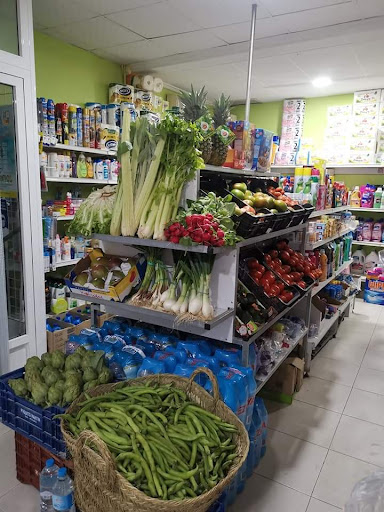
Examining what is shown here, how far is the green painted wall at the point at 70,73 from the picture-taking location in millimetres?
Answer: 4078

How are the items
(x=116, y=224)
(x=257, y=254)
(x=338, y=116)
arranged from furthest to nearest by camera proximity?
1. (x=338, y=116)
2. (x=257, y=254)
3. (x=116, y=224)

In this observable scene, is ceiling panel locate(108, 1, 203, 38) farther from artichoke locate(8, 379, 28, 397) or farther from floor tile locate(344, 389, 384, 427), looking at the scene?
floor tile locate(344, 389, 384, 427)

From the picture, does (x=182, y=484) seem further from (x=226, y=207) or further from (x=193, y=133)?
(x=193, y=133)

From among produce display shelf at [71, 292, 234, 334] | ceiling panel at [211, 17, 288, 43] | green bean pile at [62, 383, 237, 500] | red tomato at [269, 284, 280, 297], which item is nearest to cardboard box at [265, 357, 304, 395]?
red tomato at [269, 284, 280, 297]

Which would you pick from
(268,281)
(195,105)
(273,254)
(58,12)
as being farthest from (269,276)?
(58,12)

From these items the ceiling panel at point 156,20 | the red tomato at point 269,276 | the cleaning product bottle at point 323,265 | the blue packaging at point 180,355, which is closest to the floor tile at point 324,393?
the cleaning product bottle at point 323,265

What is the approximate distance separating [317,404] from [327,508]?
1129mm

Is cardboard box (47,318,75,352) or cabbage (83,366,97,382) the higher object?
cabbage (83,366,97,382)

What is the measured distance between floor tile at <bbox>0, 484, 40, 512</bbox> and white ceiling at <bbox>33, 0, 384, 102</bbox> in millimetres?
3629

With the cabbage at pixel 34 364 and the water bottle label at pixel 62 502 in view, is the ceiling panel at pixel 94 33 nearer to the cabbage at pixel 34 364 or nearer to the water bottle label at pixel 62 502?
the cabbage at pixel 34 364

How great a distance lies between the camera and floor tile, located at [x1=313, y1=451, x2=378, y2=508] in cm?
222

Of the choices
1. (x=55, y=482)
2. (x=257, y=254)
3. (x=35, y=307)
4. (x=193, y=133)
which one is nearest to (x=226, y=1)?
(x=193, y=133)

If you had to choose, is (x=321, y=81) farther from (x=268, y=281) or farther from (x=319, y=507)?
(x=319, y=507)

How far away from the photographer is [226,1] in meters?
3.27
